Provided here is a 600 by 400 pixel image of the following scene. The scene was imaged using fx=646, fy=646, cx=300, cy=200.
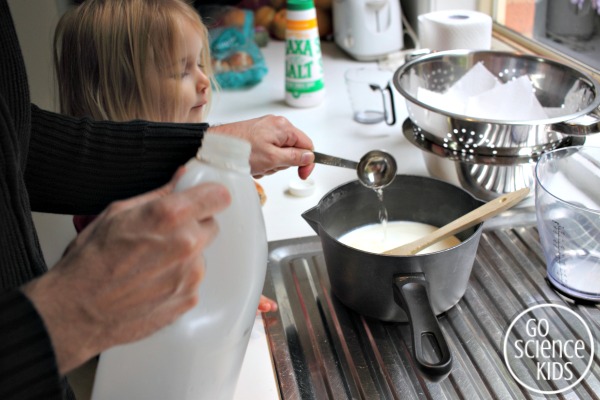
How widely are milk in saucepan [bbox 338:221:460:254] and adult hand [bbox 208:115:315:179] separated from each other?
0.13 metres

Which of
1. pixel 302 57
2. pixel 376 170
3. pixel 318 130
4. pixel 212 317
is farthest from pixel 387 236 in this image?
pixel 302 57

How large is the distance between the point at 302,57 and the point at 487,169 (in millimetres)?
665

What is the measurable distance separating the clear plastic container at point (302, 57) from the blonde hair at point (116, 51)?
15.3 inches

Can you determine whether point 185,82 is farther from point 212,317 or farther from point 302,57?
point 212,317

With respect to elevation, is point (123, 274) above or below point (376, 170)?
above

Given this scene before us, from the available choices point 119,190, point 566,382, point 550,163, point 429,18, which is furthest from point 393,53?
point 566,382

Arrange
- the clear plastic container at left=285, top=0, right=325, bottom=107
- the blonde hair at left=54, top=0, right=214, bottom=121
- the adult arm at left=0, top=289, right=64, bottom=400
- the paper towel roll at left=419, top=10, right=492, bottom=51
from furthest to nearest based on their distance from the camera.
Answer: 1. the clear plastic container at left=285, top=0, right=325, bottom=107
2. the paper towel roll at left=419, top=10, right=492, bottom=51
3. the blonde hair at left=54, top=0, right=214, bottom=121
4. the adult arm at left=0, top=289, right=64, bottom=400

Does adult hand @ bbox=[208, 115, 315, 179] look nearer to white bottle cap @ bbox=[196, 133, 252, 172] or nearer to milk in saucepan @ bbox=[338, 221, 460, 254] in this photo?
milk in saucepan @ bbox=[338, 221, 460, 254]

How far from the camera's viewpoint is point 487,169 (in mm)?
1021

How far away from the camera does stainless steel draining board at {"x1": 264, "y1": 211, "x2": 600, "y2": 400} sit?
739 millimetres

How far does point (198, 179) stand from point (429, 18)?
0.95 metres

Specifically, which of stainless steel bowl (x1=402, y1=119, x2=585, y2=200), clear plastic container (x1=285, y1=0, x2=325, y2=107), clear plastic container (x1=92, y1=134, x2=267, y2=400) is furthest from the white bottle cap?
clear plastic container (x1=285, y1=0, x2=325, y2=107)

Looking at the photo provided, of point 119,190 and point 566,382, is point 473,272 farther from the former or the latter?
point 119,190

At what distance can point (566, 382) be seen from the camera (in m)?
0.74
